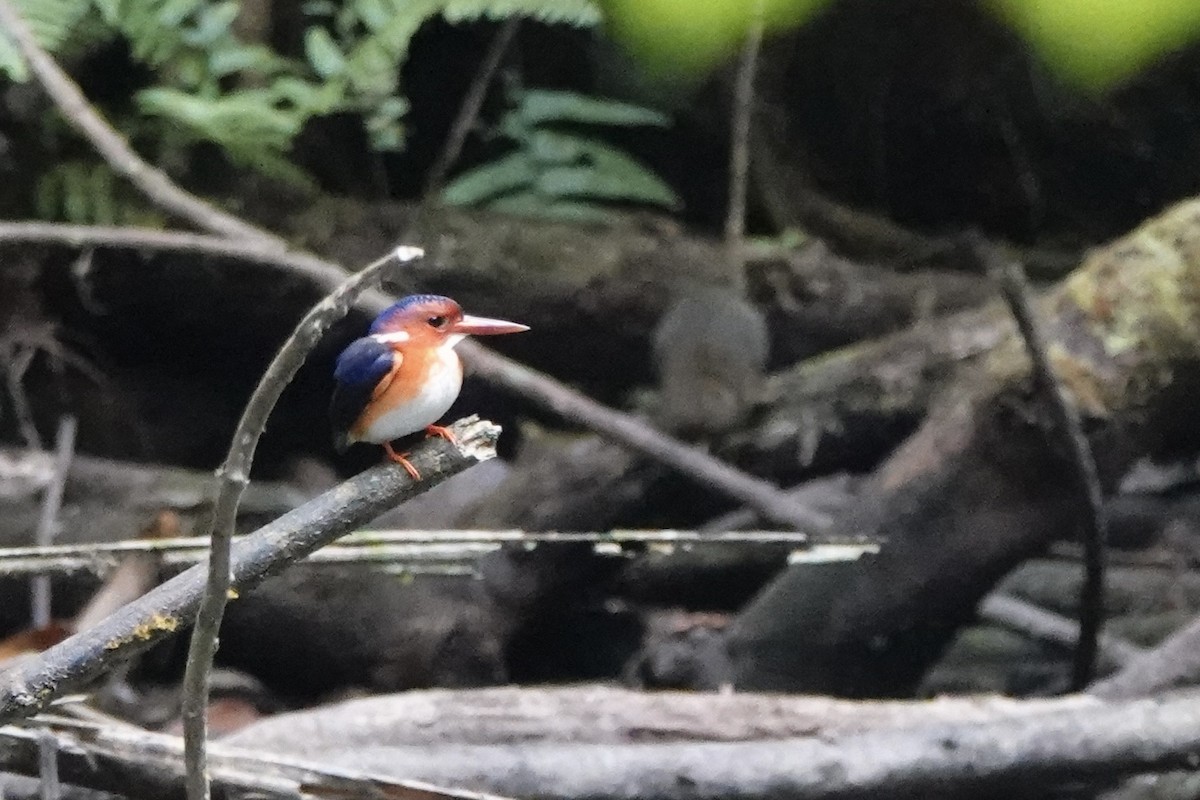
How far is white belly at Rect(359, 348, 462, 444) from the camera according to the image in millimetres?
868

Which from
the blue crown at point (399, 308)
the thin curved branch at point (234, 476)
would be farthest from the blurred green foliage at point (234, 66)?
the thin curved branch at point (234, 476)

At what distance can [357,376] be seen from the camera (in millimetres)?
893

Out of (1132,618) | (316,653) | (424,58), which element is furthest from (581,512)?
(424,58)

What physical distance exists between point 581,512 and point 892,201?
1.83 m

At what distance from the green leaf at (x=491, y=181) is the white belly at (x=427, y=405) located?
2058 millimetres

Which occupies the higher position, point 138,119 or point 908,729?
point 138,119

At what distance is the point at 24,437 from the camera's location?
8.45 ft

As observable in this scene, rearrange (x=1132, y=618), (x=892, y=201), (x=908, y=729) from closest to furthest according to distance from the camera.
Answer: (x=908, y=729), (x=1132, y=618), (x=892, y=201)

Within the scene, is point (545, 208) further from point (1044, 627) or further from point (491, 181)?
point (1044, 627)

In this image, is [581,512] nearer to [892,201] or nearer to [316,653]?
[316,653]

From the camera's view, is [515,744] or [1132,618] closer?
[515,744]

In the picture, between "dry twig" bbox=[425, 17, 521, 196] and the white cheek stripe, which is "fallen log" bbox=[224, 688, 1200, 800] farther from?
"dry twig" bbox=[425, 17, 521, 196]

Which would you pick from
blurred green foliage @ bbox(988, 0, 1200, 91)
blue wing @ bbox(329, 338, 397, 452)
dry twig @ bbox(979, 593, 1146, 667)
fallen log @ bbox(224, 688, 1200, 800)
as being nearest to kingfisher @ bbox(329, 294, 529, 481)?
blue wing @ bbox(329, 338, 397, 452)

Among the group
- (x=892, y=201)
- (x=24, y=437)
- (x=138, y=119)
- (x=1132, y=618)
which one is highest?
(x=138, y=119)
